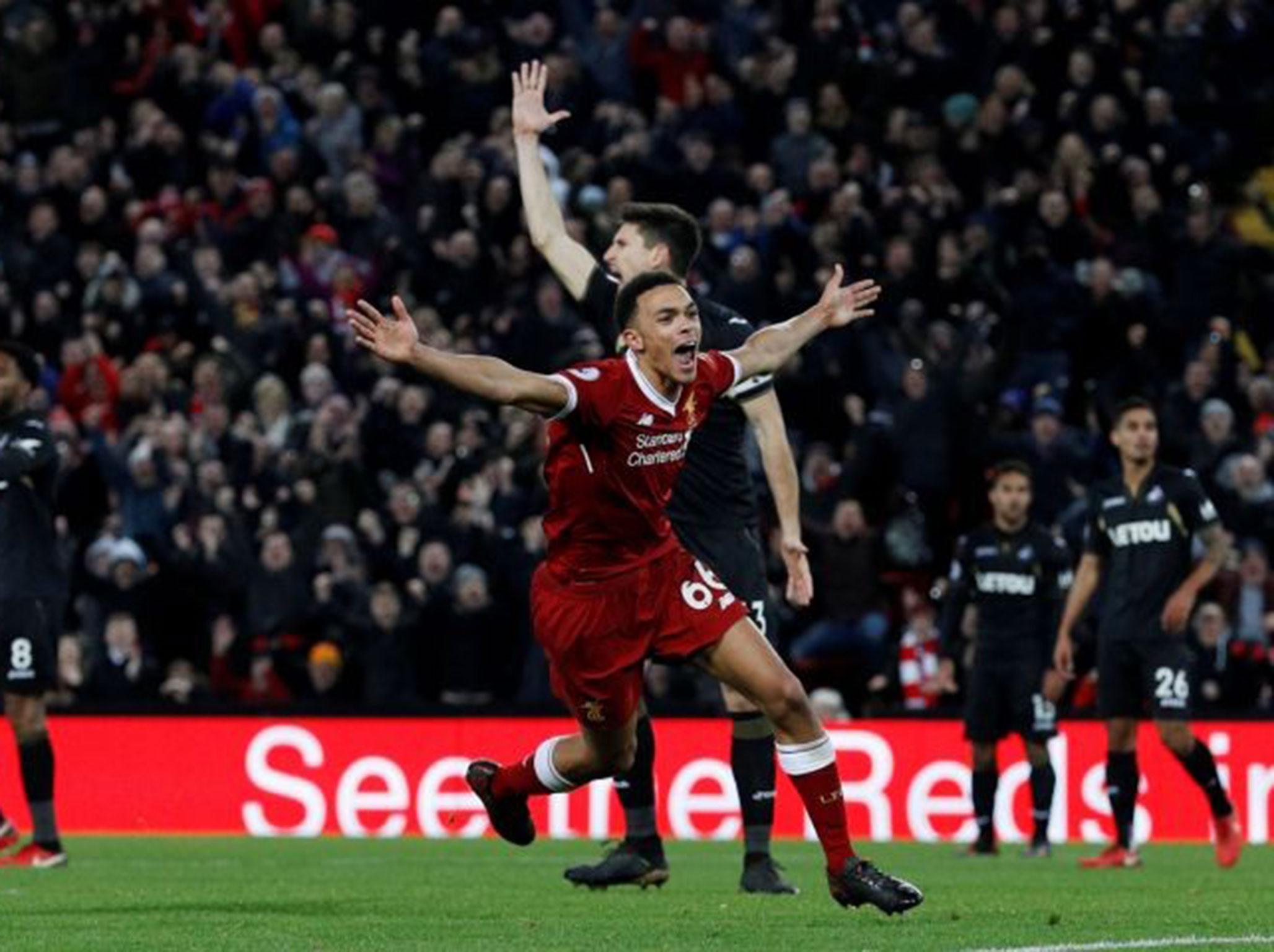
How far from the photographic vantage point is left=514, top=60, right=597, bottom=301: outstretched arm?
11.9m

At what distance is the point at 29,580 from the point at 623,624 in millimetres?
4514

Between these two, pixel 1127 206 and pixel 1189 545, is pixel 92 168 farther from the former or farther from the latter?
pixel 1189 545

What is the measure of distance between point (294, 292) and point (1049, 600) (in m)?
9.17

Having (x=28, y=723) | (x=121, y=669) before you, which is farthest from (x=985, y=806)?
(x=121, y=669)

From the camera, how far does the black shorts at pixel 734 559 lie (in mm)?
11945

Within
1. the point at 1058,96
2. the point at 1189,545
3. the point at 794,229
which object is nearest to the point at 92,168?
the point at 794,229

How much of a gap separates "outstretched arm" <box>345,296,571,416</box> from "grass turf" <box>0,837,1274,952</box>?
175cm

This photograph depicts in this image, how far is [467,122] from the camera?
25500 mm

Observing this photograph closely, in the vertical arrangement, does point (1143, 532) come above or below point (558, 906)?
above

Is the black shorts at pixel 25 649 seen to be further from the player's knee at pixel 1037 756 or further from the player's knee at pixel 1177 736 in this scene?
the player's knee at pixel 1037 756

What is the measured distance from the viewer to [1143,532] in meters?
15.3

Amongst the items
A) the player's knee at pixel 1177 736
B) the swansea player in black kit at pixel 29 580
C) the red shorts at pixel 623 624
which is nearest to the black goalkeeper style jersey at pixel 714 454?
the red shorts at pixel 623 624

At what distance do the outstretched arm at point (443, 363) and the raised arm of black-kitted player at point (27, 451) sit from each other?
446 centimetres

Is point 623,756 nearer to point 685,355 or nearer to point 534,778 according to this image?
point 534,778
